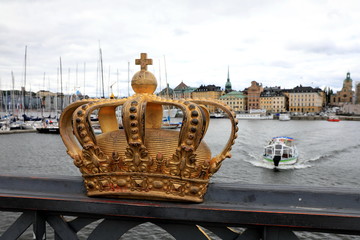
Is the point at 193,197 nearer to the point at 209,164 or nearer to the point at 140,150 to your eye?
the point at 209,164

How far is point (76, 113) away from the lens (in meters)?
2.74

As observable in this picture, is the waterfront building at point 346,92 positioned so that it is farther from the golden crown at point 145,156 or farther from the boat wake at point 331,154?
the golden crown at point 145,156

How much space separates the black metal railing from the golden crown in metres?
0.11

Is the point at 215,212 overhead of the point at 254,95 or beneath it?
beneath

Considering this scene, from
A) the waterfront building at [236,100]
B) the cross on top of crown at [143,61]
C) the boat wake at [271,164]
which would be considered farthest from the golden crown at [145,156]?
the waterfront building at [236,100]

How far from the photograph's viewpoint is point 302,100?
397ft

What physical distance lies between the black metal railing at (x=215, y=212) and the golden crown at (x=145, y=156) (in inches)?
4.2

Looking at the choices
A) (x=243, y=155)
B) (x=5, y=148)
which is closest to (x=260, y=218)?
(x=243, y=155)

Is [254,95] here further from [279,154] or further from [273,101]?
[279,154]

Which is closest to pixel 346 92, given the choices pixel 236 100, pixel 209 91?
pixel 236 100

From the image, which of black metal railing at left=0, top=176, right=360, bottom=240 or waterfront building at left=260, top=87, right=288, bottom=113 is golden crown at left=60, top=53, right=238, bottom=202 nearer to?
black metal railing at left=0, top=176, right=360, bottom=240

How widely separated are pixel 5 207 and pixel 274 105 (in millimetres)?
119554

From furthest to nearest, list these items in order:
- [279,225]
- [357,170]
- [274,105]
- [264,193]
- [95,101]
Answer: [274,105] < [357,170] < [95,101] < [264,193] < [279,225]

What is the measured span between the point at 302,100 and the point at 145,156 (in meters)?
127
